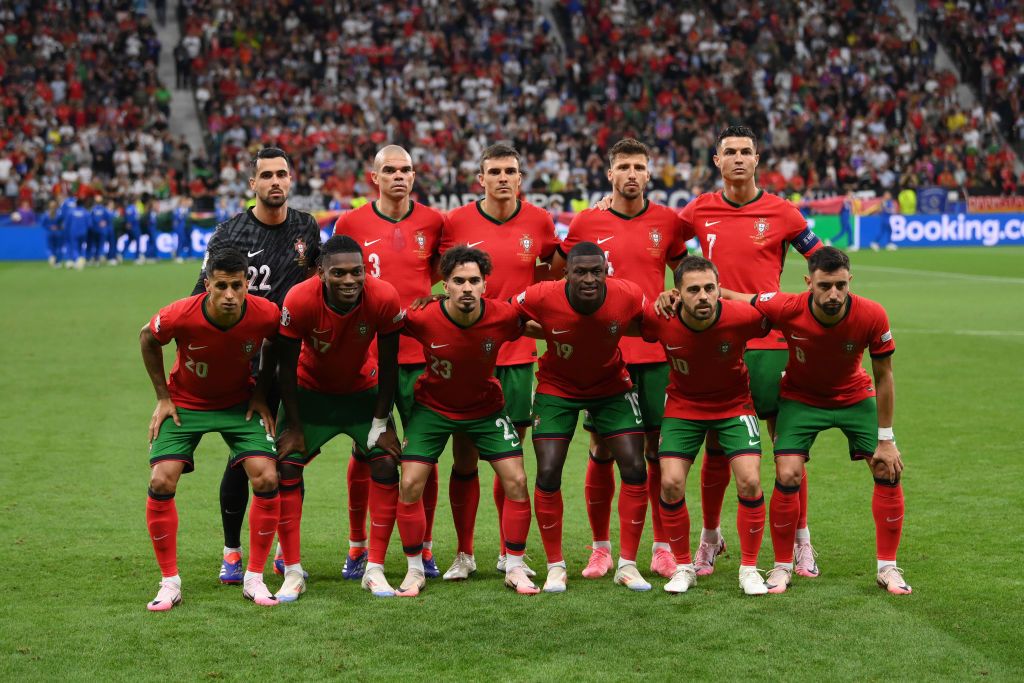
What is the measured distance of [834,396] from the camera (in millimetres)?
6137

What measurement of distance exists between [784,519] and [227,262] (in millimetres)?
2971

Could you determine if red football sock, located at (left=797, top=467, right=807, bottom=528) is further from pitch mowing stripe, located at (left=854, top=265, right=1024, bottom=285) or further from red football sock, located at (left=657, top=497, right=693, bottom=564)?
pitch mowing stripe, located at (left=854, top=265, right=1024, bottom=285)

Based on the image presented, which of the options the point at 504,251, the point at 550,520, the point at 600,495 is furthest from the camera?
the point at 504,251

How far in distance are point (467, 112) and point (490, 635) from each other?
32082 millimetres

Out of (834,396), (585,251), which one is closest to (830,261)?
(834,396)

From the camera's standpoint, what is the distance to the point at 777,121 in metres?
36.8

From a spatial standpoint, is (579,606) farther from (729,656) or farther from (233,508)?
(233,508)

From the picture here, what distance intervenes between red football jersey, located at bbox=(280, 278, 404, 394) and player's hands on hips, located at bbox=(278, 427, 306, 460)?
0.30 m

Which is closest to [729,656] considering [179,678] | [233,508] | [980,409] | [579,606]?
[579,606]

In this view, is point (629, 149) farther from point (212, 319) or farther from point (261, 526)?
point (261, 526)

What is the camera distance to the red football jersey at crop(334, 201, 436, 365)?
6.61 m

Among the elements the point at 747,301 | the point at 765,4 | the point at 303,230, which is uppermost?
the point at 765,4

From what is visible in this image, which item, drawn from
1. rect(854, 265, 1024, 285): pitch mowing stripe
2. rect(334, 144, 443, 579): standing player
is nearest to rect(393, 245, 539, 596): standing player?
rect(334, 144, 443, 579): standing player

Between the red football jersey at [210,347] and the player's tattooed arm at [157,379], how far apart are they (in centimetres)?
5
